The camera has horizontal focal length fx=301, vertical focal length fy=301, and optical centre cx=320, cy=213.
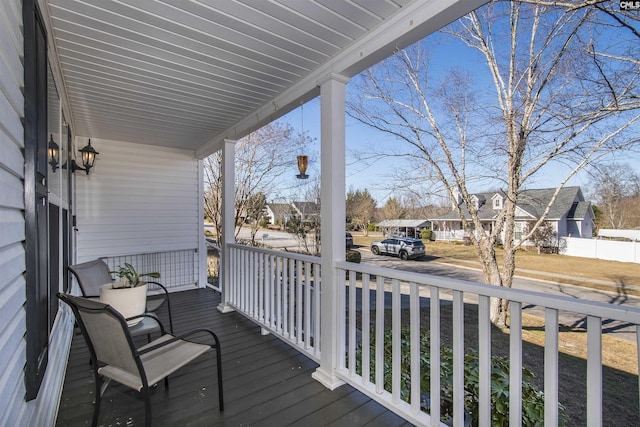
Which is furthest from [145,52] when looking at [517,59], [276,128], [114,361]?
[276,128]

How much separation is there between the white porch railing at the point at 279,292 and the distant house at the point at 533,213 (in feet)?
6.24

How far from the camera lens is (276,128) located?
8359mm

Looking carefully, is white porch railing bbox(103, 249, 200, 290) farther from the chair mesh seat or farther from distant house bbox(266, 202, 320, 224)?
the chair mesh seat

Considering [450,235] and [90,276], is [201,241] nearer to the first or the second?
[90,276]

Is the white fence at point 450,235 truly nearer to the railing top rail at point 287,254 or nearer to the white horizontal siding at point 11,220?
the railing top rail at point 287,254

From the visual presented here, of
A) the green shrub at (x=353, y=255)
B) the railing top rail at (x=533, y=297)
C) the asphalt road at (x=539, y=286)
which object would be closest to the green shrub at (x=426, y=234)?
the asphalt road at (x=539, y=286)

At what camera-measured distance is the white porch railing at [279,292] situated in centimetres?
285

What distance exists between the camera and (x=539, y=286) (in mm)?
2883

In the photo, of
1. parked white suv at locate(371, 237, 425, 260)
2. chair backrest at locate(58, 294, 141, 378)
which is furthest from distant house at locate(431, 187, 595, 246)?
chair backrest at locate(58, 294, 141, 378)

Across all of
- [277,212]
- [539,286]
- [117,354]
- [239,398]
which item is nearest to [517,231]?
[539,286]

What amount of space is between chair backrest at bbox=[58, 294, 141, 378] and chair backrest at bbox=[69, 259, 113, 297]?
1.13 metres

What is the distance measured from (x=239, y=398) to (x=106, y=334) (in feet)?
3.43

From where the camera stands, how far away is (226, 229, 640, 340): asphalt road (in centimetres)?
183

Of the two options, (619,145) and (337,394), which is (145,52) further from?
(619,145)
